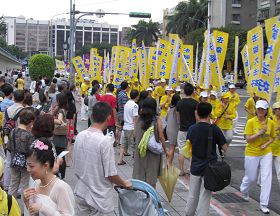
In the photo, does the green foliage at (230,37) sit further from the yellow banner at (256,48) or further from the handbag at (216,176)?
the handbag at (216,176)

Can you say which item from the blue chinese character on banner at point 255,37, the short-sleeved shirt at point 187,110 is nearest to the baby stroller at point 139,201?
the short-sleeved shirt at point 187,110

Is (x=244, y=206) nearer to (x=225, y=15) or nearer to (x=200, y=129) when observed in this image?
(x=200, y=129)

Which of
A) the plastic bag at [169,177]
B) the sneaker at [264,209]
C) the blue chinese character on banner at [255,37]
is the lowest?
the sneaker at [264,209]

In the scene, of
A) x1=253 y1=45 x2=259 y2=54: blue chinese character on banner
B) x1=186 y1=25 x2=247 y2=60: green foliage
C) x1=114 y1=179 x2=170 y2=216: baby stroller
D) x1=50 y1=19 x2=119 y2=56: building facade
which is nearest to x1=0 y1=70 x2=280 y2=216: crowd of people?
x1=114 y1=179 x2=170 y2=216: baby stroller

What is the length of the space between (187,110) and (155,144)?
8.45ft

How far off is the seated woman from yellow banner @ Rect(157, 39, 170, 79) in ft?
35.6

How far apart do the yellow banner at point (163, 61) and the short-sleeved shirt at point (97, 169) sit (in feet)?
32.5

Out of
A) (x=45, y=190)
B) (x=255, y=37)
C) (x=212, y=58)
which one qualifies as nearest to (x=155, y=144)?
(x=45, y=190)

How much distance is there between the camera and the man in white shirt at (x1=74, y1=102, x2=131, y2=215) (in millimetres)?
4070

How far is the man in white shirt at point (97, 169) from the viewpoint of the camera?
4.07m

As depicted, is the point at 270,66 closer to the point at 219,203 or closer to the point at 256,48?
the point at 256,48

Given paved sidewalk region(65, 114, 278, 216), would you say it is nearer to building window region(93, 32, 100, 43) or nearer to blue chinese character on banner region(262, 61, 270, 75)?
blue chinese character on banner region(262, 61, 270, 75)

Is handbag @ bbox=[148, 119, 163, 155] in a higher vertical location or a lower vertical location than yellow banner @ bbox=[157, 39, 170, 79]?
lower

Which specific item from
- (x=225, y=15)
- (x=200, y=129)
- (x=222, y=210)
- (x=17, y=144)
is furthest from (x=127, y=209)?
(x=225, y=15)
